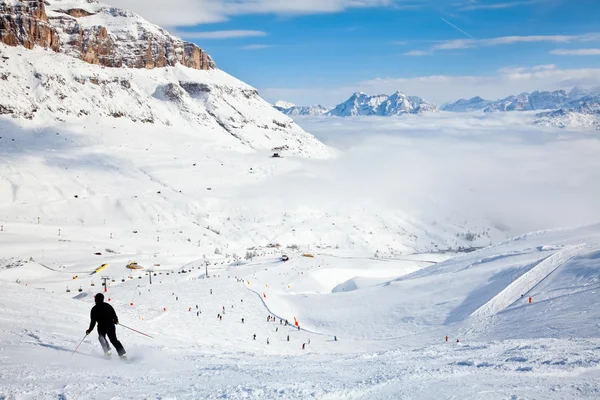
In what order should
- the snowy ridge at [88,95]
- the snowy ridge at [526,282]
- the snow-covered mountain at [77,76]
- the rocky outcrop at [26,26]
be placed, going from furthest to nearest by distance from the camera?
the rocky outcrop at [26,26]
the snow-covered mountain at [77,76]
the snowy ridge at [88,95]
the snowy ridge at [526,282]

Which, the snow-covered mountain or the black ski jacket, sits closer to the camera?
the black ski jacket

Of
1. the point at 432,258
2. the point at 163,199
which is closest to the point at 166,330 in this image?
the point at 432,258

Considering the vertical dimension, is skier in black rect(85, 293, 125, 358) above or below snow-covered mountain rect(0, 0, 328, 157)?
below

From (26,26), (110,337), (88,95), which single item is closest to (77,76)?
(88,95)

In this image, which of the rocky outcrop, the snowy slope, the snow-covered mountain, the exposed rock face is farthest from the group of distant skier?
the exposed rock face

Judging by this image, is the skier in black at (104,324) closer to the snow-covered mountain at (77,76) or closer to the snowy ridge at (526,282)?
the snowy ridge at (526,282)

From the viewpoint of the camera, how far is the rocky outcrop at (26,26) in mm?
159500

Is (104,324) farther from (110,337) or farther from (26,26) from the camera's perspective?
(26,26)

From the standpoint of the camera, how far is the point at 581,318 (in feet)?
61.7

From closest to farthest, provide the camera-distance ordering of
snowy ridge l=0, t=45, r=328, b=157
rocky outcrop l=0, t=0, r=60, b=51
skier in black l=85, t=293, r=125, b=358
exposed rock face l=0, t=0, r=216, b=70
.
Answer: skier in black l=85, t=293, r=125, b=358 → snowy ridge l=0, t=45, r=328, b=157 → rocky outcrop l=0, t=0, r=60, b=51 → exposed rock face l=0, t=0, r=216, b=70

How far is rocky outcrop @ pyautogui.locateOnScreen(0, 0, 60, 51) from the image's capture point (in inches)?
6280

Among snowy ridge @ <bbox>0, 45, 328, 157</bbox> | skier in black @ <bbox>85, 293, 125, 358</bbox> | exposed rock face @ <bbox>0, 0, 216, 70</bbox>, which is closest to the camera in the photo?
skier in black @ <bbox>85, 293, 125, 358</bbox>

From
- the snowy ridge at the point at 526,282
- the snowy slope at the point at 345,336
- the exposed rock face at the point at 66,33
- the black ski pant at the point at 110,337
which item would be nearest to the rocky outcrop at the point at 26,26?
the exposed rock face at the point at 66,33

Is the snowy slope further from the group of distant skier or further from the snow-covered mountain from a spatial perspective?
the snow-covered mountain
